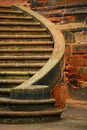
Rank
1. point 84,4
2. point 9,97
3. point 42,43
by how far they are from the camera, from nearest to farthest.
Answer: point 9,97 → point 42,43 → point 84,4

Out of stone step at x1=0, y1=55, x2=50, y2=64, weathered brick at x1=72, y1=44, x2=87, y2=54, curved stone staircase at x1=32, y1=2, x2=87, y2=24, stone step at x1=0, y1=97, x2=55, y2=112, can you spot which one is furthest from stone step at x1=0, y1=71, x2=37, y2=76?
curved stone staircase at x1=32, y1=2, x2=87, y2=24

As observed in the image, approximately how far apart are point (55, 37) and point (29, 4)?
4569 mm

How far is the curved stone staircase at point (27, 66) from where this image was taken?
20.7 ft

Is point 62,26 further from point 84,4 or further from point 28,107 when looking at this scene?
point 28,107

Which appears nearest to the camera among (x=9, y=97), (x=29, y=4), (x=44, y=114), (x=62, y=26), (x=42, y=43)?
(x=44, y=114)

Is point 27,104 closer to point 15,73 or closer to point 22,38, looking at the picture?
point 15,73

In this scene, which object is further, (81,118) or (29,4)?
(29,4)

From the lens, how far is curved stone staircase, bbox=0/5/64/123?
6312 millimetres

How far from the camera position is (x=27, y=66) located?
26.4 ft

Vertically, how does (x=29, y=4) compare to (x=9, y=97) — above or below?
above

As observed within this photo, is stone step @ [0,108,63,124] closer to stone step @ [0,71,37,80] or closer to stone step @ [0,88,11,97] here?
stone step @ [0,88,11,97]

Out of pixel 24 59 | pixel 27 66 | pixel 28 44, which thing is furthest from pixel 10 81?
pixel 28 44

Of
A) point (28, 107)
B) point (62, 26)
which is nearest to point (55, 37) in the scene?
point (62, 26)

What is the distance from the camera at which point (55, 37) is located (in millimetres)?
9141
